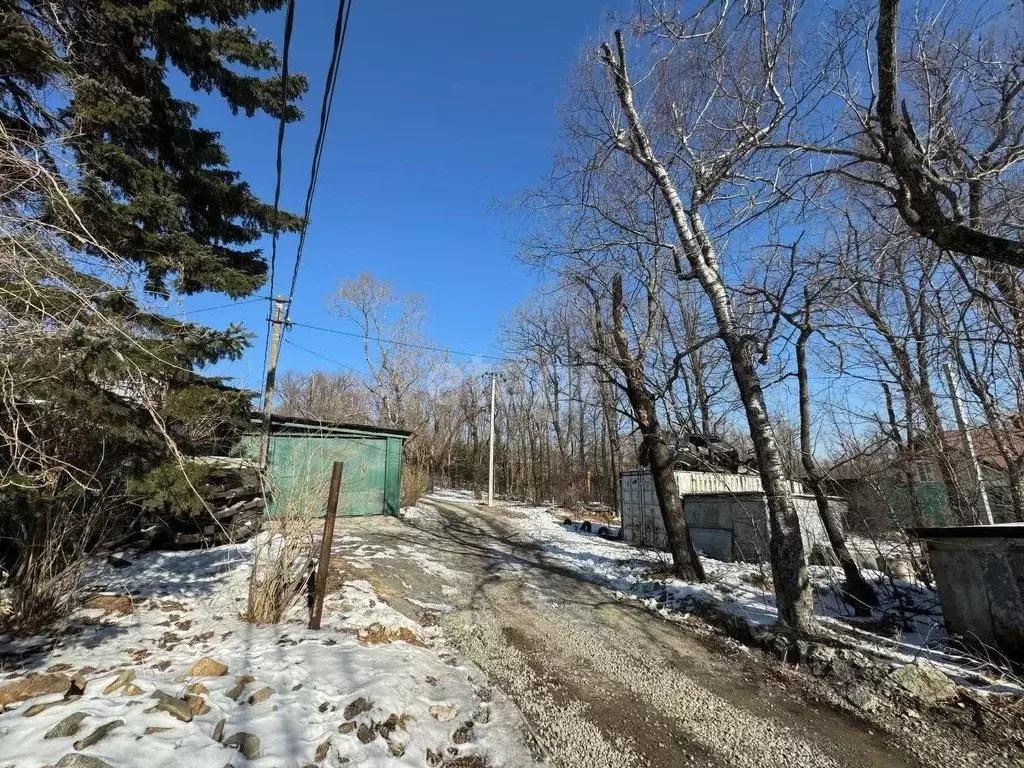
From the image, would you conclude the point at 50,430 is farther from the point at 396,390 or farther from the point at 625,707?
the point at 396,390

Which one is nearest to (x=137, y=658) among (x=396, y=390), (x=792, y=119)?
(x=792, y=119)

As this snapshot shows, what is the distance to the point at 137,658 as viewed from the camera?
3967mm

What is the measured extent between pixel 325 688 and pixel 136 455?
9.42ft

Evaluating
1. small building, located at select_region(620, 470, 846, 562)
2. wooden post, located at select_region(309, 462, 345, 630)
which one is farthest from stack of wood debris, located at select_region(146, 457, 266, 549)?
small building, located at select_region(620, 470, 846, 562)

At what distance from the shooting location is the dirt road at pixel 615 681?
3312 mm

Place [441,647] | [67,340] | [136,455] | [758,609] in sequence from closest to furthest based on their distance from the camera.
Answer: [67,340]
[136,455]
[441,647]
[758,609]

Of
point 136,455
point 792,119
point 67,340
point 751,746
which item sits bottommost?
point 751,746

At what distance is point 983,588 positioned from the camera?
4656 millimetres

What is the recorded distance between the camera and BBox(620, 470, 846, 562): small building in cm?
934

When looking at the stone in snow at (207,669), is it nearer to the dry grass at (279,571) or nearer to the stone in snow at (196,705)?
the stone in snow at (196,705)

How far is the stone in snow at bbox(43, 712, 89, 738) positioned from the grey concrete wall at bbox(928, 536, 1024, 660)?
6.89 metres

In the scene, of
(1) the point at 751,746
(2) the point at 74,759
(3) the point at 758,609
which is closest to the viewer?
(2) the point at 74,759

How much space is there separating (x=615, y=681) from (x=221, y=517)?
308 inches

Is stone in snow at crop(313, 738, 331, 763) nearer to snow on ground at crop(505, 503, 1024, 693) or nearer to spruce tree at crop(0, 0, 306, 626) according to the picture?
spruce tree at crop(0, 0, 306, 626)
